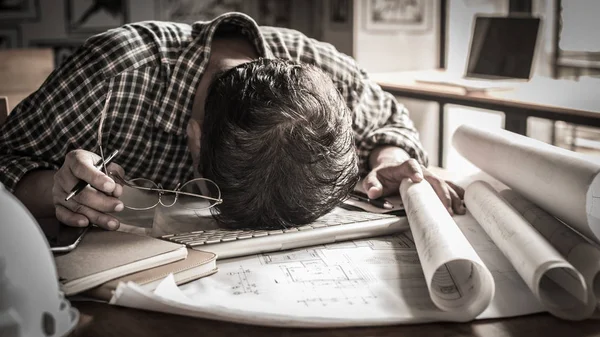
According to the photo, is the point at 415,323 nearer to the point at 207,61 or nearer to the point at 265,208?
the point at 265,208

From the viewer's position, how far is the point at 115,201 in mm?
915

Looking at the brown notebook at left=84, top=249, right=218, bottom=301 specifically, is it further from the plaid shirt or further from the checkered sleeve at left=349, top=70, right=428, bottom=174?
the checkered sleeve at left=349, top=70, right=428, bottom=174

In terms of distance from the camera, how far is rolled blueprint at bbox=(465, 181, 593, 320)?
0.64 m

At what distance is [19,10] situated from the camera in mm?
2967

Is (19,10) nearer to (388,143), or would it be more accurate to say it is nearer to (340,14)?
(340,14)

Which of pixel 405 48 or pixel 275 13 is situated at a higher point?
pixel 275 13

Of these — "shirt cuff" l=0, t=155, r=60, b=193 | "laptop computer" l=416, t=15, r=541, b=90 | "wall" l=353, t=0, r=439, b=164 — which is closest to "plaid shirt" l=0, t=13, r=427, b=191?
"shirt cuff" l=0, t=155, r=60, b=193

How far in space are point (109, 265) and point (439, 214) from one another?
0.42m

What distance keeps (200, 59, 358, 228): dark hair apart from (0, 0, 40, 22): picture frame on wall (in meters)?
2.41

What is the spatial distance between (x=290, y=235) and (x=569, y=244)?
355mm

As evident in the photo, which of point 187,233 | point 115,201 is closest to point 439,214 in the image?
point 187,233

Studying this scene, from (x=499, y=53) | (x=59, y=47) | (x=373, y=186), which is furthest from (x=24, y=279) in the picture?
(x=59, y=47)

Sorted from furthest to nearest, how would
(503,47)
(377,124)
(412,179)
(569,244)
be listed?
(503,47), (377,124), (412,179), (569,244)

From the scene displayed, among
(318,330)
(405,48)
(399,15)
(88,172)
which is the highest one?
(399,15)
